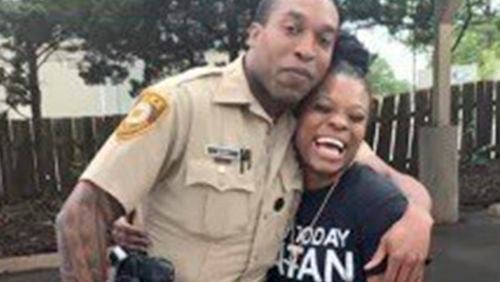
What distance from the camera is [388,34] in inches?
380

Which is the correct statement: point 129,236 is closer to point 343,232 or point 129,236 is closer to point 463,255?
point 343,232

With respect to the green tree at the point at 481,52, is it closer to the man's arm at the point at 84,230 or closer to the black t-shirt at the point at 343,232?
the black t-shirt at the point at 343,232

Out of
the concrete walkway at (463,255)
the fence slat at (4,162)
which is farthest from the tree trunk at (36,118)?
the concrete walkway at (463,255)

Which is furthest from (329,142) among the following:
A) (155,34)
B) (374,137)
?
(374,137)

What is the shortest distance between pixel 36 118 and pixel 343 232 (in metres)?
7.71

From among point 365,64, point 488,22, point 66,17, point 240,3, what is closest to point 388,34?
point 240,3

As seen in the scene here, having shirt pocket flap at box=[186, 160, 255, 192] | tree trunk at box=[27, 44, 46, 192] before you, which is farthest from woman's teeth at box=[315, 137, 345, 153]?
tree trunk at box=[27, 44, 46, 192]

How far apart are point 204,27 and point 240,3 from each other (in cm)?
49

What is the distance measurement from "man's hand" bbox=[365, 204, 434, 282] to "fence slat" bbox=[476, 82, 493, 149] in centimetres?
1004

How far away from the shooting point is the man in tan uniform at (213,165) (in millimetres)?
1957

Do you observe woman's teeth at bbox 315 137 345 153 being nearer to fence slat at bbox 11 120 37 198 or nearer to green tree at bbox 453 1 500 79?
fence slat at bbox 11 120 37 198

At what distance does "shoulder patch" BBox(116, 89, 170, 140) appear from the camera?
196cm

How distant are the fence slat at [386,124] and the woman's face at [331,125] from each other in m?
8.43

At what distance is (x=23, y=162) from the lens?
9445mm
